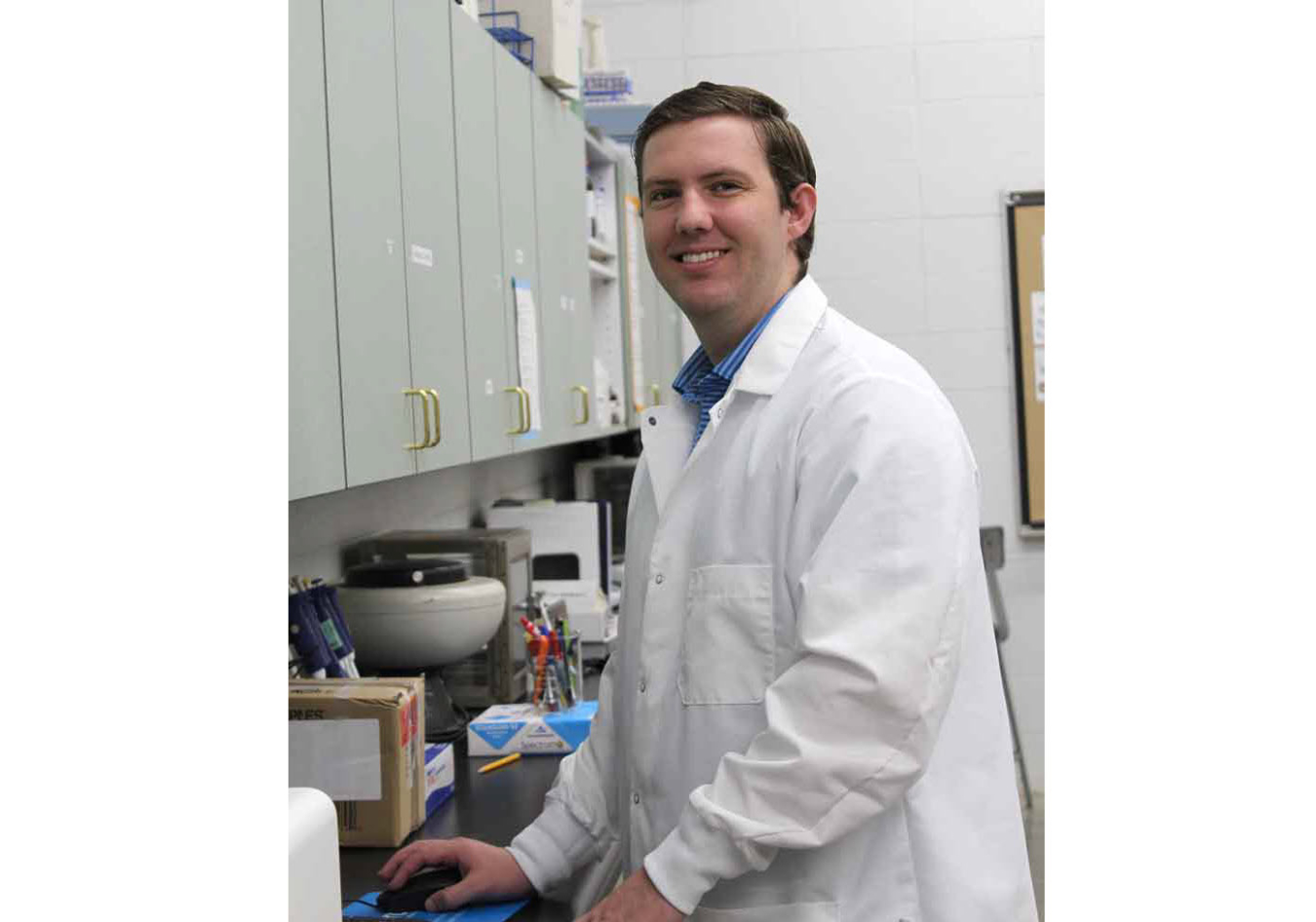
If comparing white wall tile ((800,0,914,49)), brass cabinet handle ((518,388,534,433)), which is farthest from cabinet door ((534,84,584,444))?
white wall tile ((800,0,914,49))

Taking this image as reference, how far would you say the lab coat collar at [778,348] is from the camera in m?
1.42

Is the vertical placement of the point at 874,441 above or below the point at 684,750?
above

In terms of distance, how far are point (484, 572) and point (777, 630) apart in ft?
5.08

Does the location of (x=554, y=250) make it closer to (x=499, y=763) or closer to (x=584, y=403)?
(x=584, y=403)

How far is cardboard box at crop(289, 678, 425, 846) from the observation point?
1.72 m

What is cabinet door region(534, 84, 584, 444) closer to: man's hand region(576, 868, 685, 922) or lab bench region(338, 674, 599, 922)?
lab bench region(338, 674, 599, 922)

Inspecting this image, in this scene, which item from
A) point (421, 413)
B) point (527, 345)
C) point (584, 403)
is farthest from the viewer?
point (584, 403)

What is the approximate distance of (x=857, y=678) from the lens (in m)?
1.20

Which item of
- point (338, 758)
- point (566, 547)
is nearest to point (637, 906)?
point (338, 758)

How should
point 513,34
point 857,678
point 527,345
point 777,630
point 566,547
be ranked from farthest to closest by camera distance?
point 566,547
point 513,34
point 527,345
point 777,630
point 857,678

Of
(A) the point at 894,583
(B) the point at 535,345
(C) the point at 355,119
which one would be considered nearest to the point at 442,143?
(C) the point at 355,119
